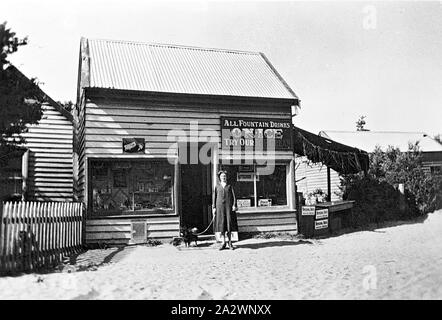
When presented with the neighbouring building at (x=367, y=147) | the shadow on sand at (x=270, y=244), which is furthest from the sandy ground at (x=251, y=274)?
the neighbouring building at (x=367, y=147)

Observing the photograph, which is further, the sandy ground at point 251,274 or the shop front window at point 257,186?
the shop front window at point 257,186

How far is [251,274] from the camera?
686 cm

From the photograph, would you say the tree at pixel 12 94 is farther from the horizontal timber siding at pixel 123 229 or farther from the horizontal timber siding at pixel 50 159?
the horizontal timber siding at pixel 50 159

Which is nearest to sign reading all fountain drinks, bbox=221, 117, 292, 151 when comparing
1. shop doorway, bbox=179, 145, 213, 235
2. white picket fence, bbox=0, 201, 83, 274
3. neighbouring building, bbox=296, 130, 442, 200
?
shop doorway, bbox=179, 145, 213, 235

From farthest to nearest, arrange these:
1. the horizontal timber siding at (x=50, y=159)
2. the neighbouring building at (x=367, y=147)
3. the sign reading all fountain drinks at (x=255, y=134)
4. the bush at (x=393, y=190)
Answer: the neighbouring building at (x=367, y=147) → the bush at (x=393, y=190) → the horizontal timber siding at (x=50, y=159) → the sign reading all fountain drinks at (x=255, y=134)

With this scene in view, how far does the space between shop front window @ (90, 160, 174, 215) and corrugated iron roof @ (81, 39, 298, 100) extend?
6.48 ft

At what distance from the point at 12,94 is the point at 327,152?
10.3 metres

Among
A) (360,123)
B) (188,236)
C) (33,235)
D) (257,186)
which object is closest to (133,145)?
(188,236)

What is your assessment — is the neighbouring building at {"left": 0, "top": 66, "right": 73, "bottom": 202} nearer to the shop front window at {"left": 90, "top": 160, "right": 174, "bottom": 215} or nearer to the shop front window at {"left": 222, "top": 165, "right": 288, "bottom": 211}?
the shop front window at {"left": 90, "top": 160, "right": 174, "bottom": 215}

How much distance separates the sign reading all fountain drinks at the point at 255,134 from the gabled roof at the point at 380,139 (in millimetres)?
18001

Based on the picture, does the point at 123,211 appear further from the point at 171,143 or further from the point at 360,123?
the point at 360,123

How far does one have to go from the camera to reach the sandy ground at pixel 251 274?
18.0 ft

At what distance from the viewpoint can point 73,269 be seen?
727cm
